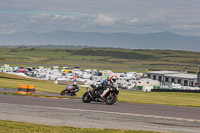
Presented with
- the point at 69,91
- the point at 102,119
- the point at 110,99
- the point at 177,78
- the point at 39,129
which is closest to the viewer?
the point at 39,129

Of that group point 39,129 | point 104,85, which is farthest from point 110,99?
point 39,129

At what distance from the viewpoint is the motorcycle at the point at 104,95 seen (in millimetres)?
20469

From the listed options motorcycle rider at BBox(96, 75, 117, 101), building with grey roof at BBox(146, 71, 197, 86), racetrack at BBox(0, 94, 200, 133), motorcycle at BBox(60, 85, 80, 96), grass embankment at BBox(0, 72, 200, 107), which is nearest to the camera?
racetrack at BBox(0, 94, 200, 133)

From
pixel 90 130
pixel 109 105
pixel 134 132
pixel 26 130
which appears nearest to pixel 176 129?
pixel 134 132

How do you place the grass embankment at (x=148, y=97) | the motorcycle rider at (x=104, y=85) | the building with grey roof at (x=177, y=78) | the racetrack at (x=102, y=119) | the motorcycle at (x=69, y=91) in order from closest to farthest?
the racetrack at (x=102, y=119) → the motorcycle rider at (x=104, y=85) → the grass embankment at (x=148, y=97) → the motorcycle at (x=69, y=91) → the building with grey roof at (x=177, y=78)

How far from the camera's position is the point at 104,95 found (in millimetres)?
20750

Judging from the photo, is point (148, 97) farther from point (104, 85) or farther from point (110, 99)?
point (104, 85)

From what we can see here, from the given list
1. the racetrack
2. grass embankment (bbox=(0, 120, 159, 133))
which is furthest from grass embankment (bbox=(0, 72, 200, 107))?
grass embankment (bbox=(0, 120, 159, 133))

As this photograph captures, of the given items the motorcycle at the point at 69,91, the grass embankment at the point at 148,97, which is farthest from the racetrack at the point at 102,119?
the motorcycle at the point at 69,91

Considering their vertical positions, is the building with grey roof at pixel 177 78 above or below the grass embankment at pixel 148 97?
above

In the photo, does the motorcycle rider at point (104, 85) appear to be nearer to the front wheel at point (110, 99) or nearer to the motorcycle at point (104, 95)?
the motorcycle at point (104, 95)

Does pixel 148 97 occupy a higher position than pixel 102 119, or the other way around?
pixel 102 119

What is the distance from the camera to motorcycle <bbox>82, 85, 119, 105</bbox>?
806 inches

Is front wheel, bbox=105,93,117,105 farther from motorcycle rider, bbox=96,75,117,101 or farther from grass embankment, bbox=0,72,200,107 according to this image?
grass embankment, bbox=0,72,200,107
